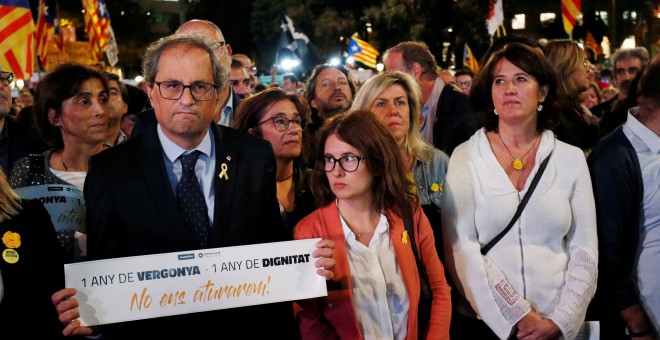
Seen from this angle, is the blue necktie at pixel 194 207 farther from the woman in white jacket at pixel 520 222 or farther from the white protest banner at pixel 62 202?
the woman in white jacket at pixel 520 222

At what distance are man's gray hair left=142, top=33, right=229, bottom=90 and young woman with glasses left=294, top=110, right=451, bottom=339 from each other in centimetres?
76

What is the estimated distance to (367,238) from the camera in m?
A: 4.14

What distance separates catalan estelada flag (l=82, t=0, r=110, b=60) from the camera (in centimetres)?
1980

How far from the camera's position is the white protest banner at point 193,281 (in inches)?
132

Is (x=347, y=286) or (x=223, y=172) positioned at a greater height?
(x=223, y=172)

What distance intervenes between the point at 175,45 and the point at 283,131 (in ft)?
5.38

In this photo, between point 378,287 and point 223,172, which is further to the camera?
point 378,287

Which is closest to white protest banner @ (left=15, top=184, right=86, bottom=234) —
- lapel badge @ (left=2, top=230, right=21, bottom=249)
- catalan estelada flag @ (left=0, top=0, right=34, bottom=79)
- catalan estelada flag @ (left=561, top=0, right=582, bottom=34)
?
lapel badge @ (left=2, top=230, right=21, bottom=249)

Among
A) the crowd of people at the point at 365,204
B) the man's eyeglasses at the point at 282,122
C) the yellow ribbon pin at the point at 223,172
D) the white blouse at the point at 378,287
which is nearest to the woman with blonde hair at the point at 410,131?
the crowd of people at the point at 365,204

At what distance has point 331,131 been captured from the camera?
420 cm

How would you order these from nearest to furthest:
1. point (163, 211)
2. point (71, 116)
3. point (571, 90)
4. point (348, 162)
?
1. point (163, 211)
2. point (348, 162)
3. point (71, 116)
4. point (571, 90)

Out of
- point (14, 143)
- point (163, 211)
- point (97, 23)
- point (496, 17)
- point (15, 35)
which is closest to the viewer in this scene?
point (163, 211)

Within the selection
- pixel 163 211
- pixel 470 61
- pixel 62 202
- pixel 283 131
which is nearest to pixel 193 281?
pixel 163 211

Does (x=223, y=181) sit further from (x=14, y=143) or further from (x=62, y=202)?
(x=14, y=143)
